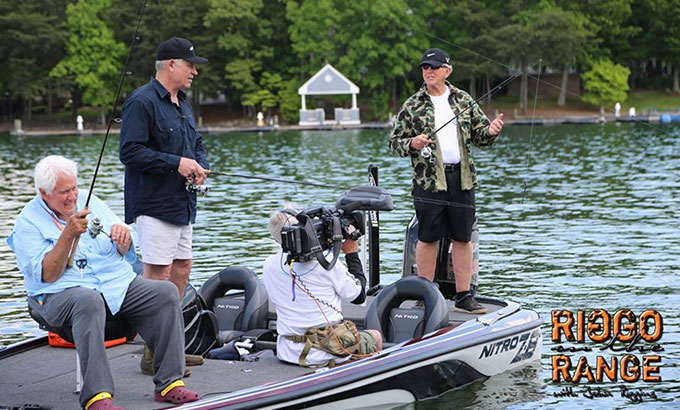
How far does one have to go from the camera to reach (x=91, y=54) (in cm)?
6462

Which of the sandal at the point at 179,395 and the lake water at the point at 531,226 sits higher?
the sandal at the point at 179,395

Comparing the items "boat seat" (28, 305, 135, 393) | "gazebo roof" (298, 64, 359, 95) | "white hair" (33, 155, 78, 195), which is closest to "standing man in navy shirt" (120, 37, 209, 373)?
"boat seat" (28, 305, 135, 393)

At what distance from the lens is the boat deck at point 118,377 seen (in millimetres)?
6141

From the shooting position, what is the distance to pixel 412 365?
686cm

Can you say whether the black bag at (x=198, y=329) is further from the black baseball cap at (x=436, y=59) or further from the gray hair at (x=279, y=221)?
the black baseball cap at (x=436, y=59)

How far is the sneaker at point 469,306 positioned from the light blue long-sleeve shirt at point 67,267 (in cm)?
291

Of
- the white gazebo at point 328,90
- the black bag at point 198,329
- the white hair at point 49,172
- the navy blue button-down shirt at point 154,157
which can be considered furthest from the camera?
the white gazebo at point 328,90

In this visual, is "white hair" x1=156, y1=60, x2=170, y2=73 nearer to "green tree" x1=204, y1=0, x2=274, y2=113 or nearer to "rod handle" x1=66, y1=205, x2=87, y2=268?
"rod handle" x1=66, y1=205, x2=87, y2=268

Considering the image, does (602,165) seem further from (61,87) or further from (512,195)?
(61,87)

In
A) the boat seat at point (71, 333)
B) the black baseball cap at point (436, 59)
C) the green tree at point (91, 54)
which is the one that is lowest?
the boat seat at point (71, 333)

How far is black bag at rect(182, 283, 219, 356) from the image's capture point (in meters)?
7.21

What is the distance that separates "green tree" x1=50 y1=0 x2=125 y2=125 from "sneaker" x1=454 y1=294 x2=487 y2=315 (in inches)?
2283

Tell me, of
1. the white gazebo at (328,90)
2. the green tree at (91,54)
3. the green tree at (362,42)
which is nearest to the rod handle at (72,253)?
the white gazebo at (328,90)

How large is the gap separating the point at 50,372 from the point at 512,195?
15429mm
